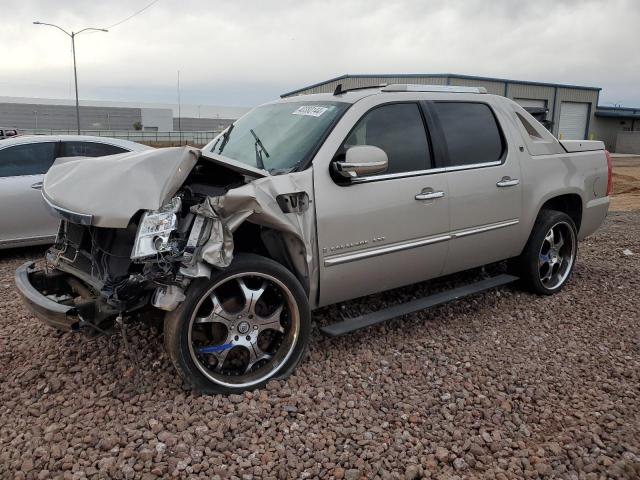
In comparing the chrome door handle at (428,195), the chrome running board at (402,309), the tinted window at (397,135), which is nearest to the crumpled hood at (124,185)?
the tinted window at (397,135)

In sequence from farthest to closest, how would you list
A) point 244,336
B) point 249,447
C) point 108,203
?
point 244,336
point 108,203
point 249,447

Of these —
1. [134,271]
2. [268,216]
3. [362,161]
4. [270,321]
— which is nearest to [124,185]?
[134,271]

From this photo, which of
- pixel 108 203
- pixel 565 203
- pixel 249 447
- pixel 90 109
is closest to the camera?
pixel 249 447

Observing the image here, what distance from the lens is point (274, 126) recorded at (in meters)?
4.20

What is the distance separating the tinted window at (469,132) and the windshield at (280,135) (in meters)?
0.98

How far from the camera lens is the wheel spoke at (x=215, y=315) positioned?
3.20m

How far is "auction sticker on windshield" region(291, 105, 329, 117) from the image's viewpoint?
3.99 metres

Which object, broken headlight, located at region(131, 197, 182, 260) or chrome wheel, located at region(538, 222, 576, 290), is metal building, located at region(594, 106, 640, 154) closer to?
chrome wheel, located at region(538, 222, 576, 290)

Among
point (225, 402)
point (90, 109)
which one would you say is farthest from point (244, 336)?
point (90, 109)

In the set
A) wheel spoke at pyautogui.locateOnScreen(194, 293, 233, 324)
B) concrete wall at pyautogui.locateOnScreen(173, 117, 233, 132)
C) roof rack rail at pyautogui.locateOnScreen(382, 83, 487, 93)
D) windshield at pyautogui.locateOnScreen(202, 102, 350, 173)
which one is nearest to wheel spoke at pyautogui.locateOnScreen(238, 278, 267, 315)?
wheel spoke at pyautogui.locateOnScreen(194, 293, 233, 324)

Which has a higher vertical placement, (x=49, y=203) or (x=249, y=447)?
(x=49, y=203)

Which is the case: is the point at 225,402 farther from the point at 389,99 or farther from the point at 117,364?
the point at 389,99

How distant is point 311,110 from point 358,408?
2.15 meters

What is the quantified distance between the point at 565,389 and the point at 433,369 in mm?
833
